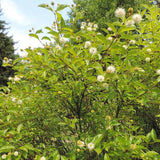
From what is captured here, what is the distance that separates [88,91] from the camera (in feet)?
6.14

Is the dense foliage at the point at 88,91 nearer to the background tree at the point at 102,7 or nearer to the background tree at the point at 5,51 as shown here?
the background tree at the point at 102,7

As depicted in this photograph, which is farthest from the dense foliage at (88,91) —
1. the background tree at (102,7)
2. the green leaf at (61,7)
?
the background tree at (102,7)

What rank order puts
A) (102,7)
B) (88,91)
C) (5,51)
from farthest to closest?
1. (5,51)
2. (102,7)
3. (88,91)

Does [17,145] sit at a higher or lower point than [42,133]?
lower

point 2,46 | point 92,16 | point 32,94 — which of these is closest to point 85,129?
point 32,94

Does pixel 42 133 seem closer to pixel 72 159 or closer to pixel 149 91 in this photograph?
pixel 72 159

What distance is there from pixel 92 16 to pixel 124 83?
1126 cm

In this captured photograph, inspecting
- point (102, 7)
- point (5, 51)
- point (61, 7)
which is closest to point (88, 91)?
point (61, 7)

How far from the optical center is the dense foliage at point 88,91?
132 cm

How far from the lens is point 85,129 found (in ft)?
6.95

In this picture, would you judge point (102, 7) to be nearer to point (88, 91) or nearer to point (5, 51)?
point (5, 51)

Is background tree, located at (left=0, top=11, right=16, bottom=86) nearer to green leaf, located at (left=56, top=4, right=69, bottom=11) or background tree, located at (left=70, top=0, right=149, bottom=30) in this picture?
background tree, located at (left=70, top=0, right=149, bottom=30)

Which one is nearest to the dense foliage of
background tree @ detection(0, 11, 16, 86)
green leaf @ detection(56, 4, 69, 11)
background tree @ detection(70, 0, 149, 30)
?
green leaf @ detection(56, 4, 69, 11)

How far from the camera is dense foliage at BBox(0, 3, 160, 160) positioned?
1.32m
